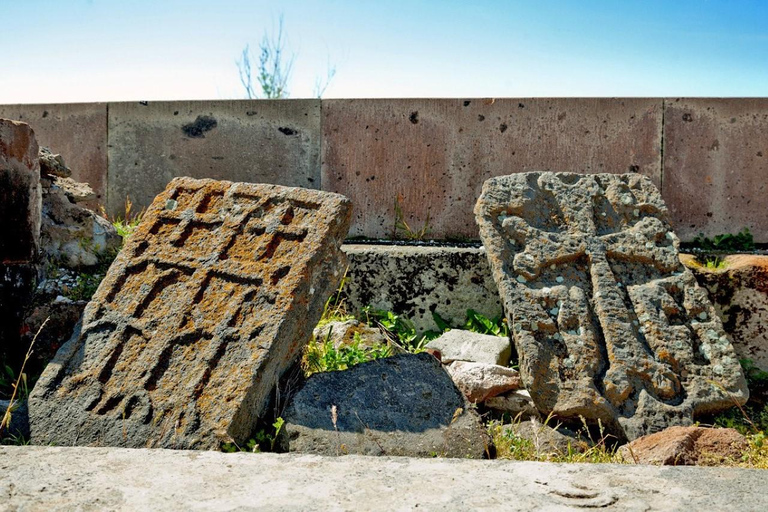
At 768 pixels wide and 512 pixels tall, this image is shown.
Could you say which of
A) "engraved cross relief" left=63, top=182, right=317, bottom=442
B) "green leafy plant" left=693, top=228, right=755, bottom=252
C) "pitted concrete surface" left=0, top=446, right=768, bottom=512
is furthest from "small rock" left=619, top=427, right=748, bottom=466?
"green leafy plant" left=693, top=228, right=755, bottom=252

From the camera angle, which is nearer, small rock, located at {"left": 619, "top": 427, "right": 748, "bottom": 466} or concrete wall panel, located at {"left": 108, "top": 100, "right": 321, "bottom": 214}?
small rock, located at {"left": 619, "top": 427, "right": 748, "bottom": 466}

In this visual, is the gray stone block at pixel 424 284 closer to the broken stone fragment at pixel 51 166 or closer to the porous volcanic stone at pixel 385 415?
the porous volcanic stone at pixel 385 415

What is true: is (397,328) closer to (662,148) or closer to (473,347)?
(473,347)

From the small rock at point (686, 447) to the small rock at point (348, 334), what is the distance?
1501 mm

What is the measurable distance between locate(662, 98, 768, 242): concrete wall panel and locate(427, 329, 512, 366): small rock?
2154 mm

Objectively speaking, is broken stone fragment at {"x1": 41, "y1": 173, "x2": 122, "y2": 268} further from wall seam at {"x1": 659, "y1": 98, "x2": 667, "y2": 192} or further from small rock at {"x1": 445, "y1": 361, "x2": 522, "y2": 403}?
wall seam at {"x1": 659, "y1": 98, "x2": 667, "y2": 192}

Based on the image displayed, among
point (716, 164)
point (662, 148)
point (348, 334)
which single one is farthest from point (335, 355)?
point (716, 164)

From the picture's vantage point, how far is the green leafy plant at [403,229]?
5.46 m

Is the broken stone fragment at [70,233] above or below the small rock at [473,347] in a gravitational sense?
above

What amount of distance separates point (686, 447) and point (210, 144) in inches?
163

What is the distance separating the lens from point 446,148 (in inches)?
215

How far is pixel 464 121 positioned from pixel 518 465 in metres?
3.72

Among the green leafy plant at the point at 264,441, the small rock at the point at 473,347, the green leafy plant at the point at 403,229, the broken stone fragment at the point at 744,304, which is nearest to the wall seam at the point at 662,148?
the broken stone fragment at the point at 744,304

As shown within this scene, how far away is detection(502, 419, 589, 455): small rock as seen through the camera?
315 centimetres
